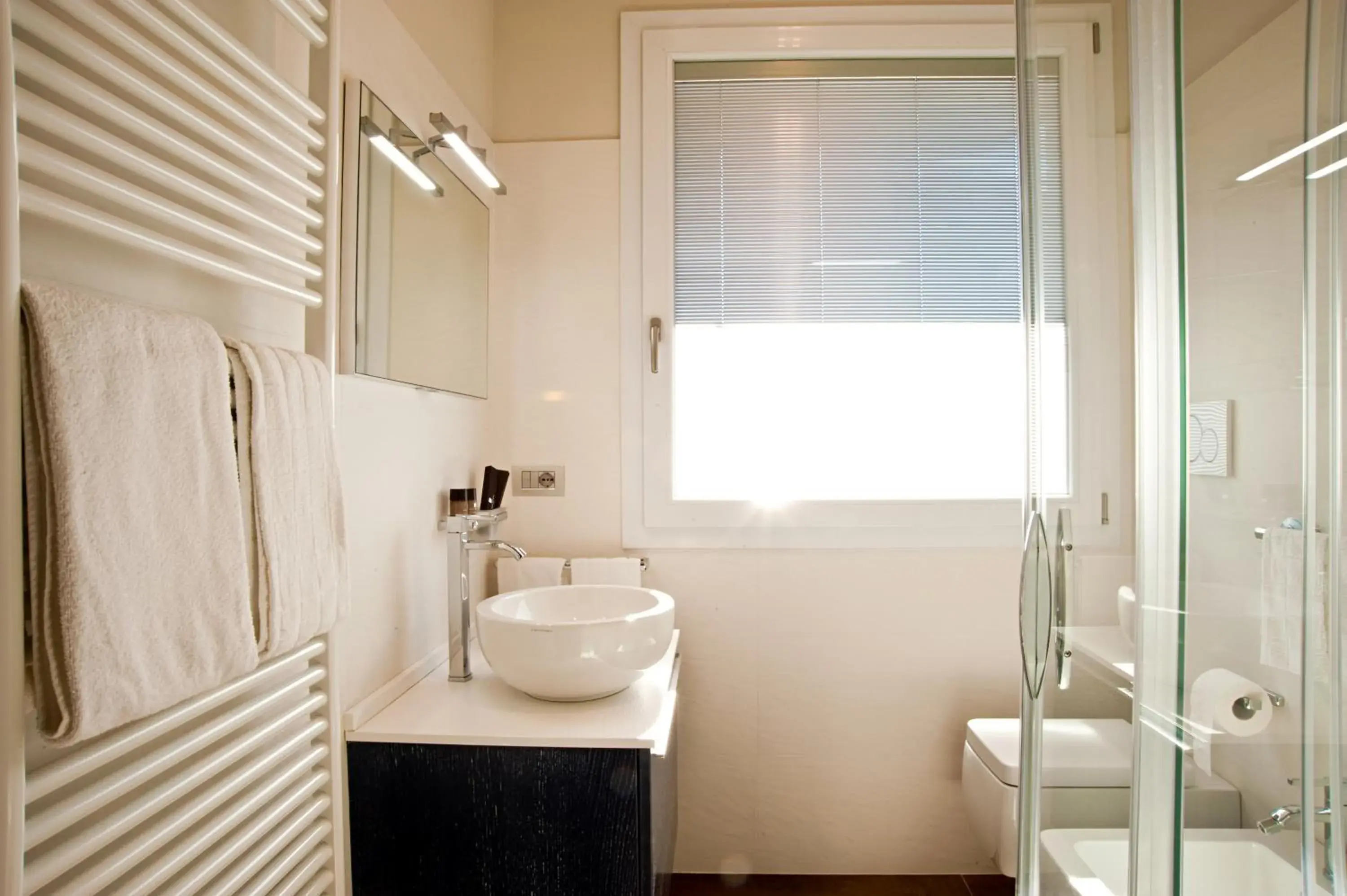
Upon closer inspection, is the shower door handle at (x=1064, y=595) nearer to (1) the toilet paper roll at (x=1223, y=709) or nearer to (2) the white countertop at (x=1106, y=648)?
(2) the white countertop at (x=1106, y=648)

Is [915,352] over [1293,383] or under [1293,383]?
over

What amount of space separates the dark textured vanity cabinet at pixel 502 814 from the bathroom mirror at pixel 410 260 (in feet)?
2.23

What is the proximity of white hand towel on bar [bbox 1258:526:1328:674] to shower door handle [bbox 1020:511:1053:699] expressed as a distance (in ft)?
1.00

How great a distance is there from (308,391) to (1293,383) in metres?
1.02

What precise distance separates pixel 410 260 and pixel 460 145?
0.81ft

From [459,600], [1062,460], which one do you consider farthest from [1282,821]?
[459,600]

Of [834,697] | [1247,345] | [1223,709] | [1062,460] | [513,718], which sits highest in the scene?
[1247,345]

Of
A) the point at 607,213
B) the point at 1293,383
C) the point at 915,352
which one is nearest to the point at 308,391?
the point at 1293,383

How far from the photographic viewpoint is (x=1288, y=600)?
0.59 metres

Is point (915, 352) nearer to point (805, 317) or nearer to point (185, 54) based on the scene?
point (805, 317)

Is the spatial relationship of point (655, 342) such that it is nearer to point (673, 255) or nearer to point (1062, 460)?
point (673, 255)

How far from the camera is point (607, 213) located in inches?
79.6

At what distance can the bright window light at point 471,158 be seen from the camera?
1.35 meters

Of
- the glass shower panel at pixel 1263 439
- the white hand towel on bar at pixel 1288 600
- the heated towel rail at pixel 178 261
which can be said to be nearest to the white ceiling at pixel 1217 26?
the glass shower panel at pixel 1263 439
